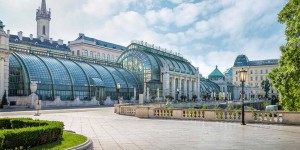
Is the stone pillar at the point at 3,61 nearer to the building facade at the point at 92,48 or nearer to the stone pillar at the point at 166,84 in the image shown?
the stone pillar at the point at 166,84

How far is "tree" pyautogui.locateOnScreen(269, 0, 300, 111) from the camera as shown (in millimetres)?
26312

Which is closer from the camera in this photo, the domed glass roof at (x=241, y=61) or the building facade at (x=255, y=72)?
the building facade at (x=255, y=72)

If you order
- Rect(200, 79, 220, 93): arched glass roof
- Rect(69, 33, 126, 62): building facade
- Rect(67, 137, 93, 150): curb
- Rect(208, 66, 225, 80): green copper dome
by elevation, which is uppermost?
Rect(69, 33, 126, 62): building facade

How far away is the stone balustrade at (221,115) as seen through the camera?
83.9 feet

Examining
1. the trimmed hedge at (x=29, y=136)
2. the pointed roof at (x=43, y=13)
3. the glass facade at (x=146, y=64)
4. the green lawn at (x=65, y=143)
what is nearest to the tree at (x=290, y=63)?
the green lawn at (x=65, y=143)

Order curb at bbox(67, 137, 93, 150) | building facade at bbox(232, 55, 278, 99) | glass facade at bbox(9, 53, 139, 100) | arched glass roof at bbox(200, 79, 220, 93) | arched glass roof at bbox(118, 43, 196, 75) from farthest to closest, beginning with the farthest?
building facade at bbox(232, 55, 278, 99) < arched glass roof at bbox(200, 79, 220, 93) < arched glass roof at bbox(118, 43, 196, 75) < glass facade at bbox(9, 53, 139, 100) < curb at bbox(67, 137, 93, 150)

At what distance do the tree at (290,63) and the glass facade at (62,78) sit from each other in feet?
154

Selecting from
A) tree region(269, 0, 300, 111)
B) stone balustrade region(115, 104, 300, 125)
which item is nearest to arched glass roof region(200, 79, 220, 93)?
stone balustrade region(115, 104, 300, 125)

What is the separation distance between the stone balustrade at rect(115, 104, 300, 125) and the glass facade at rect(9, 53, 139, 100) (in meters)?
32.9

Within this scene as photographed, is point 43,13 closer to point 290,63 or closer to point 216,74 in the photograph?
point 216,74

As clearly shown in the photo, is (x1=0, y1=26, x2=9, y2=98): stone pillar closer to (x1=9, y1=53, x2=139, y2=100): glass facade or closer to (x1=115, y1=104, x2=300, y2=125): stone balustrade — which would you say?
(x1=9, y1=53, x2=139, y2=100): glass facade

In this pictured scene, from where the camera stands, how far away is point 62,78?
67.1 m

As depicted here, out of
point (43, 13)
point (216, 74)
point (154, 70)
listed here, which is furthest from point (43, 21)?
point (216, 74)

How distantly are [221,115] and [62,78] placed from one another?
46206mm
